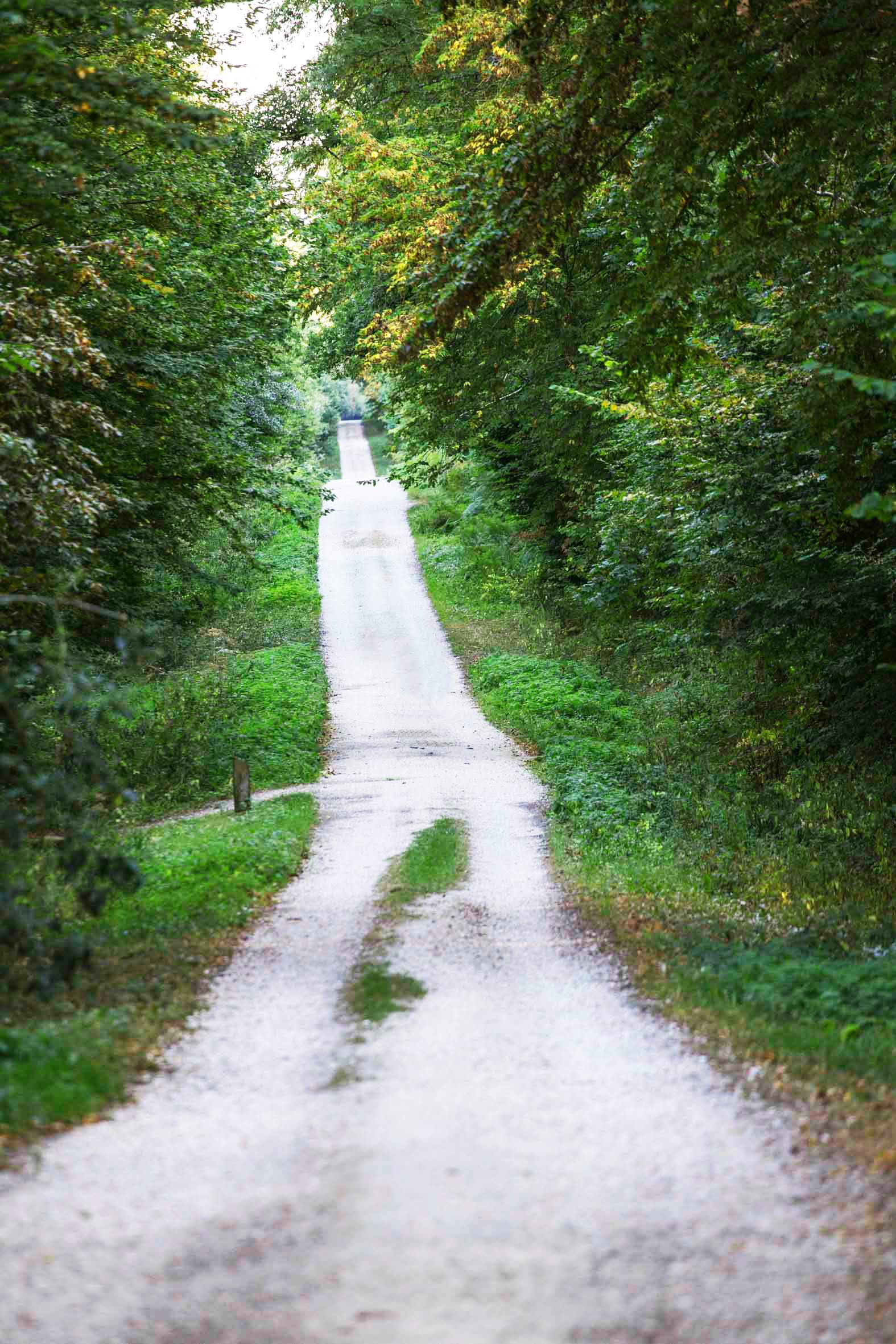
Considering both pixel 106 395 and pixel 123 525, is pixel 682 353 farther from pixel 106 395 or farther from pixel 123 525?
pixel 123 525

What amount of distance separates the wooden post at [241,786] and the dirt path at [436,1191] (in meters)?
6.57

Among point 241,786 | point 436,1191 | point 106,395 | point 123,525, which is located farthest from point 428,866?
point 106,395

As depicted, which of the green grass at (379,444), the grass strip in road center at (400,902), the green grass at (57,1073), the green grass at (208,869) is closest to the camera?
the green grass at (57,1073)

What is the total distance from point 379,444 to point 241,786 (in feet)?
198

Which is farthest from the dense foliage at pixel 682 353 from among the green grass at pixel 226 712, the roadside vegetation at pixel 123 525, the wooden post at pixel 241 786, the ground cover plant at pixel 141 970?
the wooden post at pixel 241 786

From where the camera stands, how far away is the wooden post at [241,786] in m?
16.3

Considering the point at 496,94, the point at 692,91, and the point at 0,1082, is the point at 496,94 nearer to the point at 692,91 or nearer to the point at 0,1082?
the point at 692,91

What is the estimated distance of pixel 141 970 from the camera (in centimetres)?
906

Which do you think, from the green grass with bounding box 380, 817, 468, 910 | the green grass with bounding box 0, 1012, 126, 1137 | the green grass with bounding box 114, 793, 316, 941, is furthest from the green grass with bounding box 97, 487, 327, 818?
the green grass with bounding box 0, 1012, 126, 1137

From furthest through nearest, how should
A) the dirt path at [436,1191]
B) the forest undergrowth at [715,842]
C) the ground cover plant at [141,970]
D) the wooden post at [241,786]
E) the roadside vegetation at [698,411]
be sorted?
the wooden post at [241,786]
the roadside vegetation at [698,411]
the forest undergrowth at [715,842]
the ground cover plant at [141,970]
the dirt path at [436,1191]

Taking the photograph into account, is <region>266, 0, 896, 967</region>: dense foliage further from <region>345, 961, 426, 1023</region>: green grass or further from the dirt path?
<region>345, 961, 426, 1023</region>: green grass

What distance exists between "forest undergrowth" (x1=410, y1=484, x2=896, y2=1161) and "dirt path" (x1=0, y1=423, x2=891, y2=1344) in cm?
65

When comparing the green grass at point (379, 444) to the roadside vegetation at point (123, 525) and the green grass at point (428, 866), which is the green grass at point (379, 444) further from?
the green grass at point (428, 866)

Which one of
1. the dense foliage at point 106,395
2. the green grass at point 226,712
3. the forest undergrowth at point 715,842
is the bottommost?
the forest undergrowth at point 715,842
